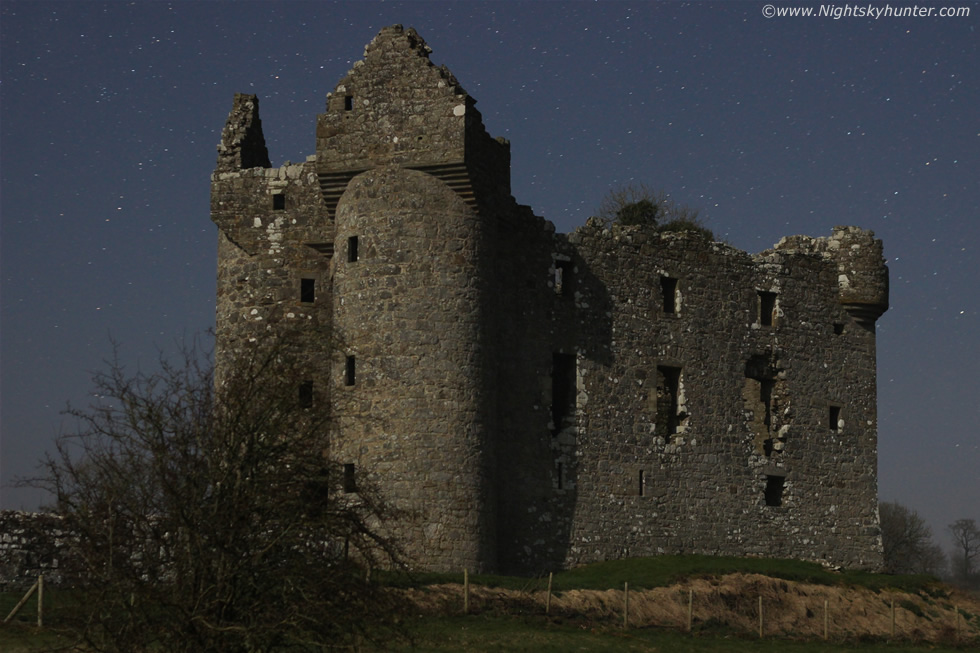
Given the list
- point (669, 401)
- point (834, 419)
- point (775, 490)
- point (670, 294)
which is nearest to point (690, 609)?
point (669, 401)

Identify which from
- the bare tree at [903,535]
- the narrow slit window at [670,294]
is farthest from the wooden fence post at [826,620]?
the bare tree at [903,535]

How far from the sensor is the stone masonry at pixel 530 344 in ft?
88.6

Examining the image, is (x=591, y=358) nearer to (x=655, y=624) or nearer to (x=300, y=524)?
(x=655, y=624)

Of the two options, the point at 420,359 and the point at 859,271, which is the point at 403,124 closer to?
the point at 420,359

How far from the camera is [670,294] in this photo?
33.2 meters

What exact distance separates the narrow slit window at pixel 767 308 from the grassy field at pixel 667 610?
6168 mm

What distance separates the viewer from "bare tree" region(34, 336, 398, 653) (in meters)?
13.8

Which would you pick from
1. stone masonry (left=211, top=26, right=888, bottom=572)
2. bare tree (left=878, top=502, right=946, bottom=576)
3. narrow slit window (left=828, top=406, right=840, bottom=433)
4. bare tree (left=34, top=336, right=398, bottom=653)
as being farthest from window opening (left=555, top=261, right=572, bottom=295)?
bare tree (left=878, top=502, right=946, bottom=576)

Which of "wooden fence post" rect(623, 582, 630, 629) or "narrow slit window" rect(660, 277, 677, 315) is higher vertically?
"narrow slit window" rect(660, 277, 677, 315)

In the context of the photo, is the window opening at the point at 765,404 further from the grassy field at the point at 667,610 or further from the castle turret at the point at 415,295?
the castle turret at the point at 415,295

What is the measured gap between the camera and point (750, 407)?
33844 millimetres

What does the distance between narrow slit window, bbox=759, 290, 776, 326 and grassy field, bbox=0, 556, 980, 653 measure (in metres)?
6.17

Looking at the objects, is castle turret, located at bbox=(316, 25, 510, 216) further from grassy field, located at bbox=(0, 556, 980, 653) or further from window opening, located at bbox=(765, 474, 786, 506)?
window opening, located at bbox=(765, 474, 786, 506)

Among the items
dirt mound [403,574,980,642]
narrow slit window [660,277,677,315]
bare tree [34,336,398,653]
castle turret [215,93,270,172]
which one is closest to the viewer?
bare tree [34,336,398,653]
